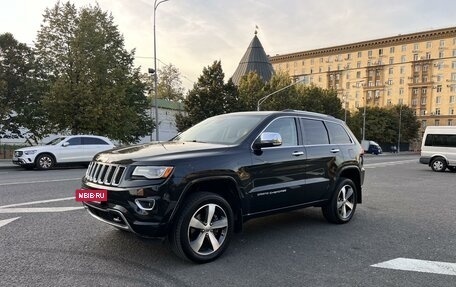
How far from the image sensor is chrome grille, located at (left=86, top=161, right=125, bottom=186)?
4.19m

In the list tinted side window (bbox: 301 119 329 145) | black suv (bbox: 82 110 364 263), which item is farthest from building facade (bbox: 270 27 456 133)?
black suv (bbox: 82 110 364 263)

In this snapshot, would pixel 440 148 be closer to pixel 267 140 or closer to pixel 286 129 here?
pixel 286 129

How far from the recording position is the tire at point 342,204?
20.6 feet

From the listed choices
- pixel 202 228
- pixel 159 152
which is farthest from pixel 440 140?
pixel 159 152

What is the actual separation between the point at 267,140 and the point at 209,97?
3884 cm

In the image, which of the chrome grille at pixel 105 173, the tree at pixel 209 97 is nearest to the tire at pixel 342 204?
the chrome grille at pixel 105 173

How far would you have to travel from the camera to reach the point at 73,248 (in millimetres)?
4762

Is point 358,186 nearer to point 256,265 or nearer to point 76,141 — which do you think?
point 256,265

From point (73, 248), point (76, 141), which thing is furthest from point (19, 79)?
point (73, 248)

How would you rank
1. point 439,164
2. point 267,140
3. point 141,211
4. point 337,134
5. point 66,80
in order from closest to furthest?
point 141,211, point 267,140, point 337,134, point 439,164, point 66,80

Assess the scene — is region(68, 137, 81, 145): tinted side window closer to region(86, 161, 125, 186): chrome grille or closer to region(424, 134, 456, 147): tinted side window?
region(86, 161, 125, 186): chrome grille

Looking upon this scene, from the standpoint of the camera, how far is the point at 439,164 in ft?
64.6

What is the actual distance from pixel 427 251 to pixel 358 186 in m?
1.95

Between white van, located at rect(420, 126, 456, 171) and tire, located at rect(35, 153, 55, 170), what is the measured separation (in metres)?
18.4
